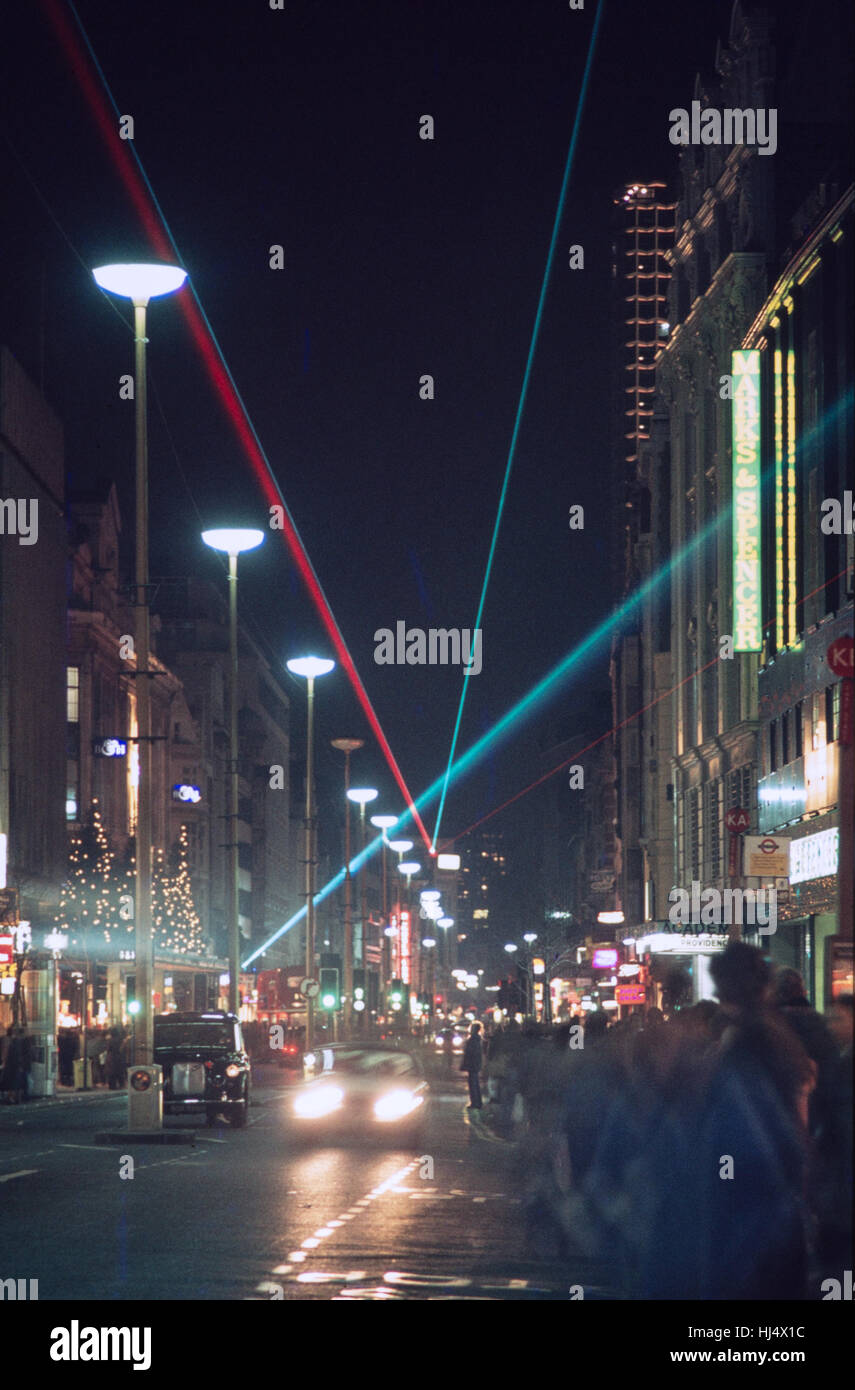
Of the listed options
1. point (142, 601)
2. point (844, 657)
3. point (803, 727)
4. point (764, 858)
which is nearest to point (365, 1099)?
point (764, 858)

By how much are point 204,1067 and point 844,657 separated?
27.3 metres

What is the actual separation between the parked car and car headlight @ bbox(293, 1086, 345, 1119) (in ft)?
8.42

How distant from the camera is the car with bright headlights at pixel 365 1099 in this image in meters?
34.4

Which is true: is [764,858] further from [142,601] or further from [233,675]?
[233,675]

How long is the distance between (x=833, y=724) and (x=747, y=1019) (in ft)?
107

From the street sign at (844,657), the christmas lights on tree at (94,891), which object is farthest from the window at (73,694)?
the street sign at (844,657)

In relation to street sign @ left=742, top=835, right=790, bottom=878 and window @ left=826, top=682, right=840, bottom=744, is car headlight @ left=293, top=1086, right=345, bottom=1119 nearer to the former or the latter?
street sign @ left=742, top=835, right=790, bottom=878

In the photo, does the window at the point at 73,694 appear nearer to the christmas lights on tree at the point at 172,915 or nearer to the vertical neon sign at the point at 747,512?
the christmas lights on tree at the point at 172,915

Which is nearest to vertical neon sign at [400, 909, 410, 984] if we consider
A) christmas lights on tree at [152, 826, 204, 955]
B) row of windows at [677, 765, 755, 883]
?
christmas lights on tree at [152, 826, 204, 955]

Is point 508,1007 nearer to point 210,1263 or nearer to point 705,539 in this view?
point 705,539

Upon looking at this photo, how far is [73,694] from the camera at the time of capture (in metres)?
76.7

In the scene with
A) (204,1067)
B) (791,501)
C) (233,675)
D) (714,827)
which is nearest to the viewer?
(204,1067)

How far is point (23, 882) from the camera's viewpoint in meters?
64.7
